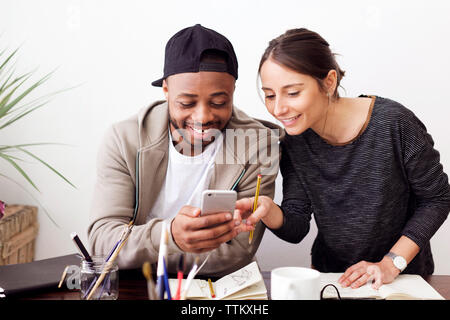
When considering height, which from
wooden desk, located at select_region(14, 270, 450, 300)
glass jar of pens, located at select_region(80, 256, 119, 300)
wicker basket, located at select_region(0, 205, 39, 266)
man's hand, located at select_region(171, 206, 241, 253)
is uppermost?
man's hand, located at select_region(171, 206, 241, 253)

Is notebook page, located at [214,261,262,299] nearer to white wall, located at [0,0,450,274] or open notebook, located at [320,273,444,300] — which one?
open notebook, located at [320,273,444,300]

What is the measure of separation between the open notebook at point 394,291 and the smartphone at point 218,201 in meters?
0.29

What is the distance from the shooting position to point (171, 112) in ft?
4.59

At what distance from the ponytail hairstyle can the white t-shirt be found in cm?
33

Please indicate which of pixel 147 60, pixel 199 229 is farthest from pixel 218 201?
pixel 147 60

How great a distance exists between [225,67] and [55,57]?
3.67ft

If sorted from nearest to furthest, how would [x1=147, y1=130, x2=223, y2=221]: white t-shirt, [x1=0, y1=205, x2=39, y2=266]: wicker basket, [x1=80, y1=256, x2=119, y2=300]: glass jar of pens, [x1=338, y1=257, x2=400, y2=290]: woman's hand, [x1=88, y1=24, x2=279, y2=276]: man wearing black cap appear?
[x1=80, y1=256, x2=119, y2=300]: glass jar of pens
[x1=338, y1=257, x2=400, y2=290]: woman's hand
[x1=88, y1=24, x2=279, y2=276]: man wearing black cap
[x1=147, y1=130, x2=223, y2=221]: white t-shirt
[x1=0, y1=205, x2=39, y2=266]: wicker basket

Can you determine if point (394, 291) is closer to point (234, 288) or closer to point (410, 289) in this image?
point (410, 289)

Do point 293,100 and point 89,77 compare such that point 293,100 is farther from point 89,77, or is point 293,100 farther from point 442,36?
point 89,77

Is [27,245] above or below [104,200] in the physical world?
below

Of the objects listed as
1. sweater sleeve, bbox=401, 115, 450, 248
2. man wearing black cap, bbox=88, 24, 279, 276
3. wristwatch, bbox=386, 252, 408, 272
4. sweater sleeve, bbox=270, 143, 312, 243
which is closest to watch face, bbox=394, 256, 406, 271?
wristwatch, bbox=386, 252, 408, 272

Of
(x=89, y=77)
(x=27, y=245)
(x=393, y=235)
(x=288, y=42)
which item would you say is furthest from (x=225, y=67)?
(x=27, y=245)

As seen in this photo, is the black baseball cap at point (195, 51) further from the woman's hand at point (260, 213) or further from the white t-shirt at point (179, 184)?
the woman's hand at point (260, 213)

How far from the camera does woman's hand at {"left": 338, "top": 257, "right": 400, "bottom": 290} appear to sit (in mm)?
1123
